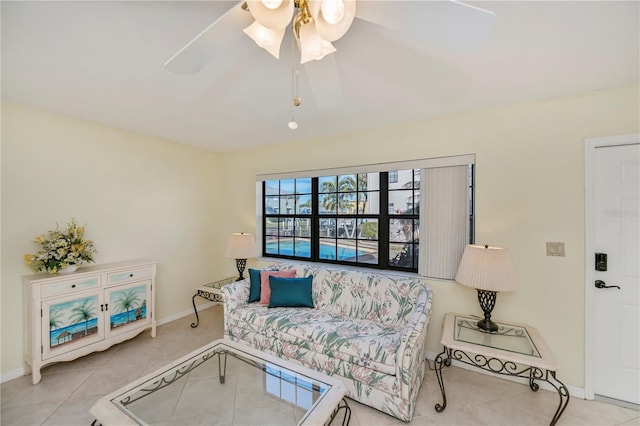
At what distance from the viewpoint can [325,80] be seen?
1.36 m

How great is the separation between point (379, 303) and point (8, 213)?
3.35 metres

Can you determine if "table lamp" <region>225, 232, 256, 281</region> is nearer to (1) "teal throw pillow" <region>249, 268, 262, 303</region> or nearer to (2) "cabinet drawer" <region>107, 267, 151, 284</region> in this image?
(1) "teal throw pillow" <region>249, 268, 262, 303</region>

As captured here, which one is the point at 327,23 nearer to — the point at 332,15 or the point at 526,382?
the point at 332,15

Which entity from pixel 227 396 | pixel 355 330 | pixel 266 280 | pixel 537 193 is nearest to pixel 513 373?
pixel 355 330

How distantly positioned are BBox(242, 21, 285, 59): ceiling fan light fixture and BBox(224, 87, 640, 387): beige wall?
78.2 inches

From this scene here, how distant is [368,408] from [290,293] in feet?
3.96

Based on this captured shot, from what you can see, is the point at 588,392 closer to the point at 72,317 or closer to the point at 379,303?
the point at 379,303

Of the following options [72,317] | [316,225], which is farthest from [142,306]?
[316,225]

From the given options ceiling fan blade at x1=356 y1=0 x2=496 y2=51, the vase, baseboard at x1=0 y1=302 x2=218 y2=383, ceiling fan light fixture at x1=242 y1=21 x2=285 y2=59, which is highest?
ceiling fan light fixture at x1=242 y1=21 x2=285 y2=59

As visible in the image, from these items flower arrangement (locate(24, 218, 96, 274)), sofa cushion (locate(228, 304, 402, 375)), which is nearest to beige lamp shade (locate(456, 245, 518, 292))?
sofa cushion (locate(228, 304, 402, 375))

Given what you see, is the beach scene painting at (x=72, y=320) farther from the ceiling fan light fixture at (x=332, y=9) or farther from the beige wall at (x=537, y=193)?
the beige wall at (x=537, y=193)

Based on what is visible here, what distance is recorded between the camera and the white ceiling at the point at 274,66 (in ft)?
4.25

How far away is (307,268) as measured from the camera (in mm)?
3105

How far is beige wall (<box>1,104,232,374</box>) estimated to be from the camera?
2328mm
